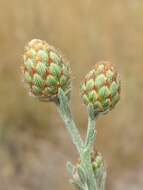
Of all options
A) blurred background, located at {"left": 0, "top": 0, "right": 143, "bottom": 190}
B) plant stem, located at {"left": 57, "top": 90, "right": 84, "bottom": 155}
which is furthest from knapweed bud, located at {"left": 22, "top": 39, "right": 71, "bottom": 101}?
blurred background, located at {"left": 0, "top": 0, "right": 143, "bottom": 190}

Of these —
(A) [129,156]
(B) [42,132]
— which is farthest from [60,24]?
(A) [129,156]

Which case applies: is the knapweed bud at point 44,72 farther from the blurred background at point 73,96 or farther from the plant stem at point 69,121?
the blurred background at point 73,96

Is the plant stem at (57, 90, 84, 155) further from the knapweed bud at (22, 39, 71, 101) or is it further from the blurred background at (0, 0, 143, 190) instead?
the blurred background at (0, 0, 143, 190)

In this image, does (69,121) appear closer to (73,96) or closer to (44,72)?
(44,72)

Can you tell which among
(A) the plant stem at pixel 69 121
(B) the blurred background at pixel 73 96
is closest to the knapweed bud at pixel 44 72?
(A) the plant stem at pixel 69 121

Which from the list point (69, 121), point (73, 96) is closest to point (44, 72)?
point (69, 121)

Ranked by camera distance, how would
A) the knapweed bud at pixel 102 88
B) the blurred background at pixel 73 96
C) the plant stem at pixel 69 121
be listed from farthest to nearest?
the blurred background at pixel 73 96, the knapweed bud at pixel 102 88, the plant stem at pixel 69 121

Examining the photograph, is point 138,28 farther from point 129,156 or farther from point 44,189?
point 44,189
